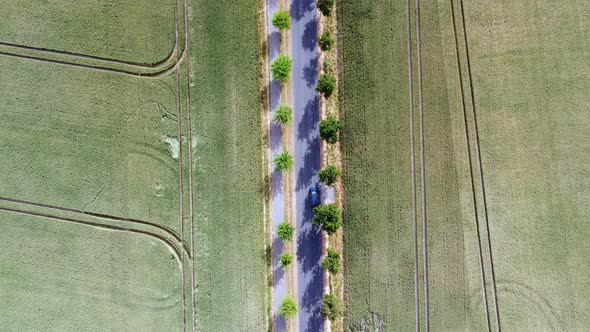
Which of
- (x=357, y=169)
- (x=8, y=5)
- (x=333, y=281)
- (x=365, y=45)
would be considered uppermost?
(x=8, y=5)

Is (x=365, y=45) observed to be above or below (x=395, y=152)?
above

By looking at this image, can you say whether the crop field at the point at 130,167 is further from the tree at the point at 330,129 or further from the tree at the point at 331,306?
the tree at the point at 330,129

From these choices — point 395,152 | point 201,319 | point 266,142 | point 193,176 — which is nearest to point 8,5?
point 193,176

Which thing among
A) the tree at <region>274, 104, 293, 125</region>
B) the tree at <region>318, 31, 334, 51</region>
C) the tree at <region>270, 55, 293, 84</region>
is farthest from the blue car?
the tree at <region>318, 31, 334, 51</region>

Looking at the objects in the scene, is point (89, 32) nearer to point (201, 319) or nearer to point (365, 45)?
point (365, 45)

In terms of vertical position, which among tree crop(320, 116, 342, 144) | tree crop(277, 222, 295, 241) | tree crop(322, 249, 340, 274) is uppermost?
tree crop(320, 116, 342, 144)

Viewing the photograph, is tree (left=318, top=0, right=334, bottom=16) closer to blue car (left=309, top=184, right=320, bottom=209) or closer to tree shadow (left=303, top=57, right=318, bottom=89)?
tree shadow (left=303, top=57, right=318, bottom=89)

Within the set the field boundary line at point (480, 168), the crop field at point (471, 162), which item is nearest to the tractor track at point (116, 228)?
the crop field at point (471, 162)
